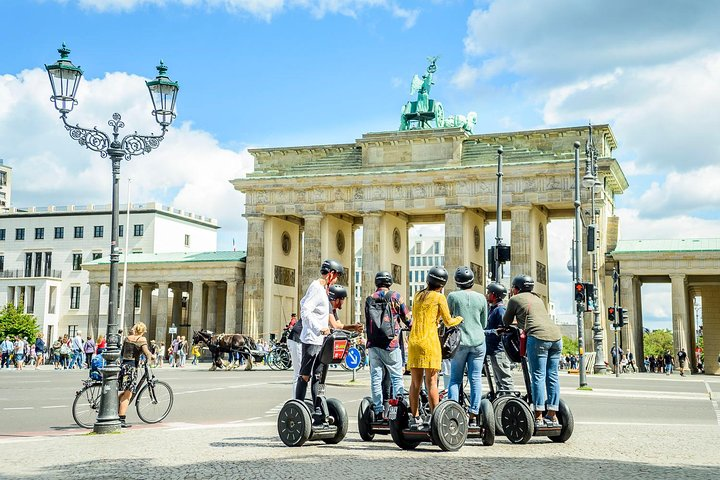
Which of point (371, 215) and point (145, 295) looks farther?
point (145, 295)

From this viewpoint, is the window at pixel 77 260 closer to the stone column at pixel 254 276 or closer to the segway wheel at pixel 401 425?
the stone column at pixel 254 276

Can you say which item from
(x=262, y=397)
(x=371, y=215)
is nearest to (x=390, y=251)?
(x=371, y=215)

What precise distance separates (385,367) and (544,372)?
2101mm

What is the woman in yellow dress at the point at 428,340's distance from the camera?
10.1m

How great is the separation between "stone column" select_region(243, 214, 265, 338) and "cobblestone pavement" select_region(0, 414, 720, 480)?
50.2 metres

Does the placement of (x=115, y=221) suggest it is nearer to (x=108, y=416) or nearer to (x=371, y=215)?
(x=108, y=416)

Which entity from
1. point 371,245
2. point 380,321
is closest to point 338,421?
point 380,321

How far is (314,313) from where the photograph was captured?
10938 millimetres

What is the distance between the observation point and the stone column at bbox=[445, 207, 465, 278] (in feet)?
190

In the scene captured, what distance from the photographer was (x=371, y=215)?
61219mm

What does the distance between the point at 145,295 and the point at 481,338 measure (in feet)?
218

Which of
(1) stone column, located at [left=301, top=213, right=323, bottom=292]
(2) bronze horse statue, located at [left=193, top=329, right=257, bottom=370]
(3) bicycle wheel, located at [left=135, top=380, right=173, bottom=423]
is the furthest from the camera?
(1) stone column, located at [left=301, top=213, right=323, bottom=292]

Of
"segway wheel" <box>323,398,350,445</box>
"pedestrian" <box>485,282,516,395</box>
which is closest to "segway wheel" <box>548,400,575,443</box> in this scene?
"pedestrian" <box>485,282,516,395</box>

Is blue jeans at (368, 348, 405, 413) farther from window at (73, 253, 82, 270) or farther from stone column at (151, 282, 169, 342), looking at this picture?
window at (73, 253, 82, 270)
